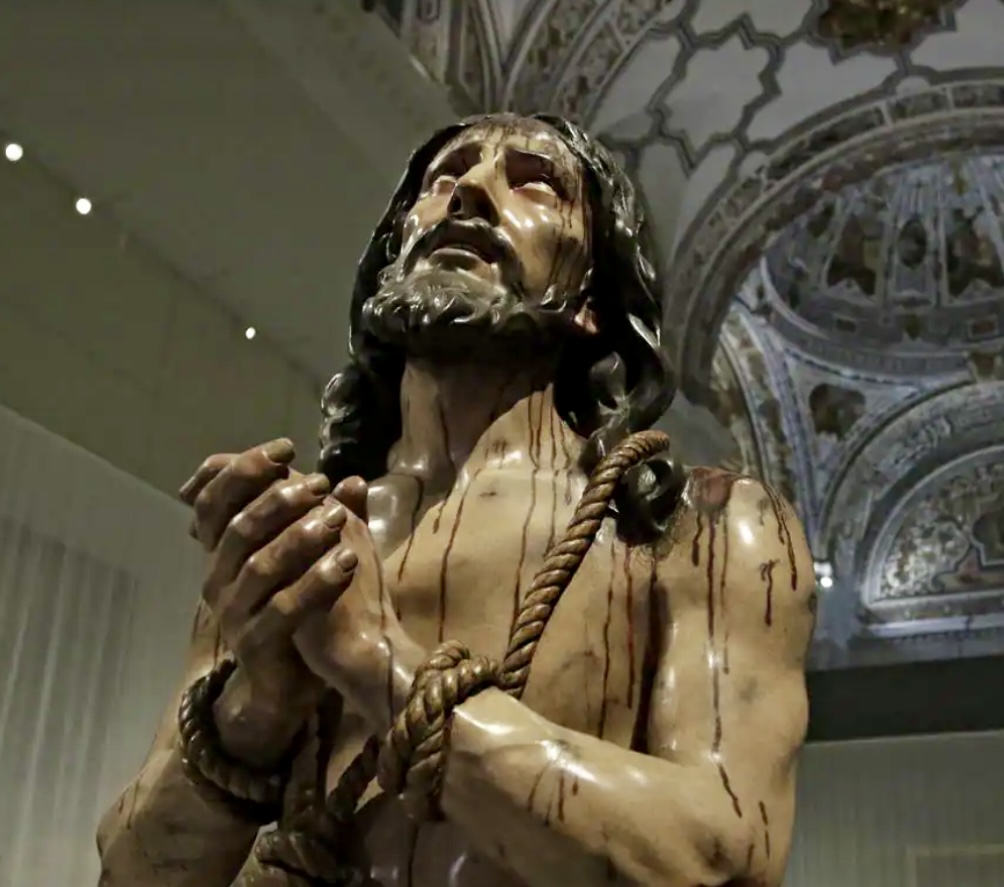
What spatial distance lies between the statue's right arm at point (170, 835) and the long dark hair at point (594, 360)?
53 cm

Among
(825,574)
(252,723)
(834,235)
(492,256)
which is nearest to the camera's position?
(252,723)

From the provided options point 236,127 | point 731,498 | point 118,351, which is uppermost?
point 236,127

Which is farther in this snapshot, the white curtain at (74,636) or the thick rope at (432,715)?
the white curtain at (74,636)

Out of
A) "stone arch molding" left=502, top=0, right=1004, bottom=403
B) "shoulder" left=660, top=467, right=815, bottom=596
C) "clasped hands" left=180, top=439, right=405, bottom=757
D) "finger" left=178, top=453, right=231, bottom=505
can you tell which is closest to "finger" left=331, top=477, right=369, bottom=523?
"clasped hands" left=180, top=439, right=405, bottom=757

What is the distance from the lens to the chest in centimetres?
148

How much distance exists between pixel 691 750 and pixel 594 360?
0.64m

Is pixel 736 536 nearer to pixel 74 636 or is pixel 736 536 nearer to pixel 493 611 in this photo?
pixel 493 611

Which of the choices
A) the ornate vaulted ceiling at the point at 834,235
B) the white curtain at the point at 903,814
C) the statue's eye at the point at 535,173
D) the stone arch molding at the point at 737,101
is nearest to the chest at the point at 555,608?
the statue's eye at the point at 535,173

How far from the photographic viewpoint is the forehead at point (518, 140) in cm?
186

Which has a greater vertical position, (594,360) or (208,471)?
(594,360)

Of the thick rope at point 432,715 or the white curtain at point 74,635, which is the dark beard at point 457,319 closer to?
the thick rope at point 432,715

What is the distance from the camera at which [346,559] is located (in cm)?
131

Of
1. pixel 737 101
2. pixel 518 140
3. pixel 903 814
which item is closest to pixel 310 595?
pixel 518 140

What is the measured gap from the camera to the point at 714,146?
720cm
